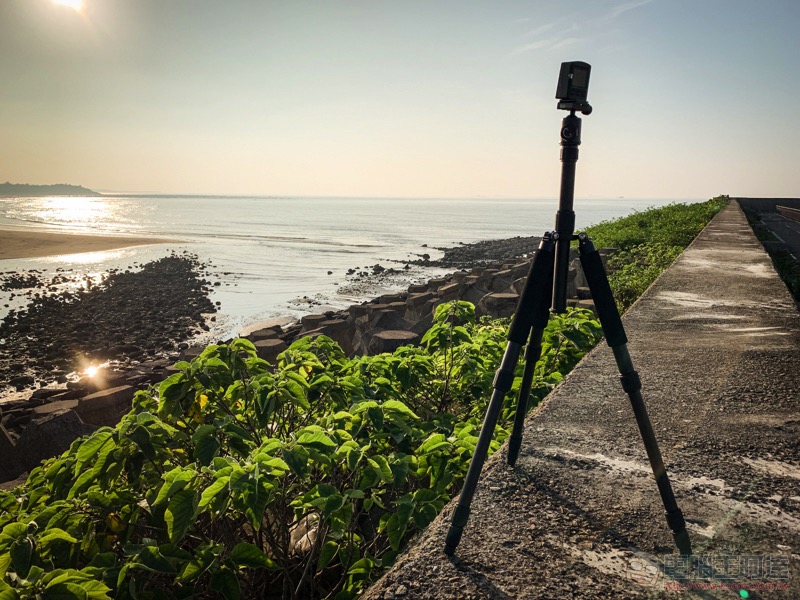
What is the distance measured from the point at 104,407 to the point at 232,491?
6641 mm

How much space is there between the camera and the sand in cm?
3575

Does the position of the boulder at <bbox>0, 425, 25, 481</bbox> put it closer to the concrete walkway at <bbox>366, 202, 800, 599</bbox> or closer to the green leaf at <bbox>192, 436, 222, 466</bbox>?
the green leaf at <bbox>192, 436, 222, 466</bbox>

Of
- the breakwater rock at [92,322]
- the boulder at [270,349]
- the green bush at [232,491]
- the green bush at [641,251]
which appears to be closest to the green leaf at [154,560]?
the green bush at [232,491]

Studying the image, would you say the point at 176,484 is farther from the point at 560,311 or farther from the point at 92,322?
the point at 92,322

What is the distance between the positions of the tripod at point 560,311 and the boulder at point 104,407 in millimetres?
6621

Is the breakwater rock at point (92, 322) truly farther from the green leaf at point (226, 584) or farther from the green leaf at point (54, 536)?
the green leaf at point (226, 584)

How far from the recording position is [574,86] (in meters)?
1.54

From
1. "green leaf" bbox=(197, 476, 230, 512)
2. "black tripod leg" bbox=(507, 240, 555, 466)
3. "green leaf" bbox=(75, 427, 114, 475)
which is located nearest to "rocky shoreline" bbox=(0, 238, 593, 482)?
"black tripod leg" bbox=(507, 240, 555, 466)

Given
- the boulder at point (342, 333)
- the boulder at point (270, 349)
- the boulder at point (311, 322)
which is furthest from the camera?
the boulder at point (311, 322)

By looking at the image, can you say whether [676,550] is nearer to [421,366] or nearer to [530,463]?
[530,463]

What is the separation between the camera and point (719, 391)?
2521mm

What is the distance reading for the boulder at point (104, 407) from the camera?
6891 millimetres

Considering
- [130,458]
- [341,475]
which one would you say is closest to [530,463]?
[341,475]

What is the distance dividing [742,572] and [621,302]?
5.25m
